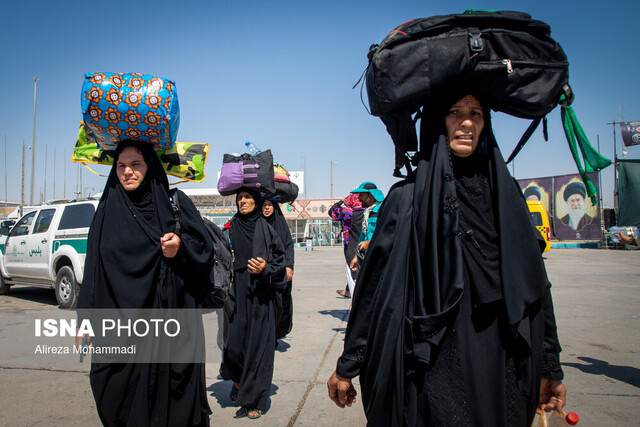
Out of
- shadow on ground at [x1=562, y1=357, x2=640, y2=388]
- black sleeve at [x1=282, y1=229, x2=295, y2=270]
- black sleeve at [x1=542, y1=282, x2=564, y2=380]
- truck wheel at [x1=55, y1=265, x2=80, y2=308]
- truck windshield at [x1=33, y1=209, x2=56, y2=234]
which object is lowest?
shadow on ground at [x1=562, y1=357, x2=640, y2=388]

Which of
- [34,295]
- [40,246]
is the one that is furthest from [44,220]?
[34,295]

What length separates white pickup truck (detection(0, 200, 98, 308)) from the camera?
8.86 m

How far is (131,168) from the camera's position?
2676mm

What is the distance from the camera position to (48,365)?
5.08 metres

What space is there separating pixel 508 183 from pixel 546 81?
0.44m

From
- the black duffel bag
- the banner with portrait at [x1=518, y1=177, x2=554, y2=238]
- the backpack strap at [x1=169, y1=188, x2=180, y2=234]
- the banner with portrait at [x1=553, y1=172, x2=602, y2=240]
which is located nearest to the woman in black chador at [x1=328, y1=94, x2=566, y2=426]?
the black duffel bag

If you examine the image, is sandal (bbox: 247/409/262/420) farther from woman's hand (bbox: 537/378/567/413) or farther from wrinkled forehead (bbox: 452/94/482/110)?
wrinkled forehead (bbox: 452/94/482/110)

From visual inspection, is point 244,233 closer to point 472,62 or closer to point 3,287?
point 472,62

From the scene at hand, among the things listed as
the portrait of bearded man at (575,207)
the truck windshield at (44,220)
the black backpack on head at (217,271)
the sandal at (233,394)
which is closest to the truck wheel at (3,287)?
the truck windshield at (44,220)

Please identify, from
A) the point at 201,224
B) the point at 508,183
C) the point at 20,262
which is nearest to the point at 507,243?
the point at 508,183

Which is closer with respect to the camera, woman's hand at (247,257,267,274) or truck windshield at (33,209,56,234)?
woman's hand at (247,257,267,274)

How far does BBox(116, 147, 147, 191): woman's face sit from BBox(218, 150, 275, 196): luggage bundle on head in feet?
5.23

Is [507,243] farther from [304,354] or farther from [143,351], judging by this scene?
[304,354]

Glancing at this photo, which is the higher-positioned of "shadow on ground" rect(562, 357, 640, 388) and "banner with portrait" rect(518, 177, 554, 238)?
"banner with portrait" rect(518, 177, 554, 238)
